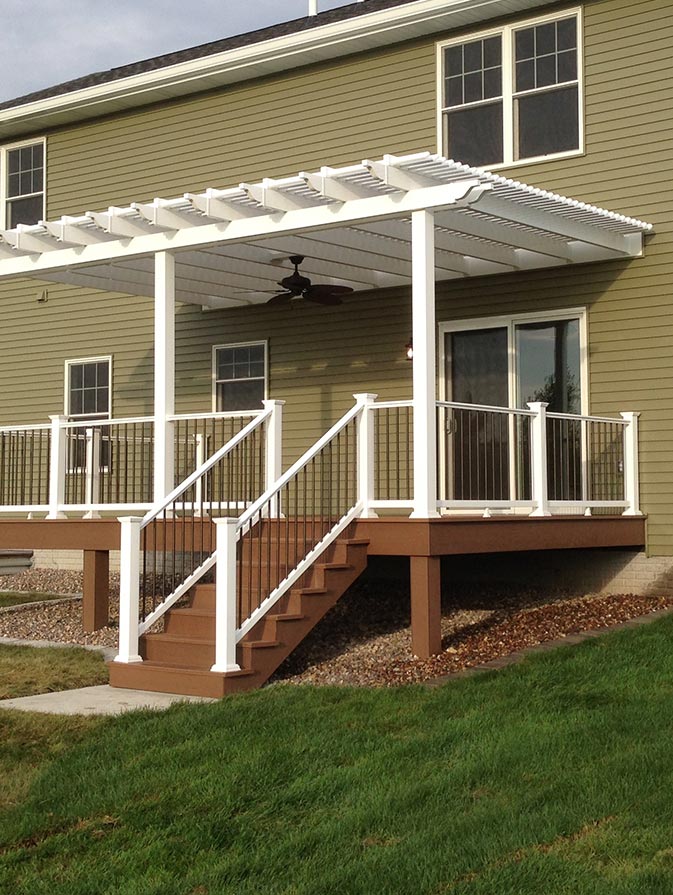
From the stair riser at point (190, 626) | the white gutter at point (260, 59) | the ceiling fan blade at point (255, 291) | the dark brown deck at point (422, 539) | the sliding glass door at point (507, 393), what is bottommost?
the stair riser at point (190, 626)

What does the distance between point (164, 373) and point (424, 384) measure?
295 centimetres

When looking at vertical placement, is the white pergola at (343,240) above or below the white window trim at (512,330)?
above

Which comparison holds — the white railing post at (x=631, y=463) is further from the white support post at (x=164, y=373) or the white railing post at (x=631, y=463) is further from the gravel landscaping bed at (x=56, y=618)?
the gravel landscaping bed at (x=56, y=618)

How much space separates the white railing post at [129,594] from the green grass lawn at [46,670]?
0.43 m

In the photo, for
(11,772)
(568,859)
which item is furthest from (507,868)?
(11,772)

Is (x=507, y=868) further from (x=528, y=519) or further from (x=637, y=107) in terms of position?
(x=637, y=107)

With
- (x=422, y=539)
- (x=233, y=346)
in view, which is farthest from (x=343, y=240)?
(x=233, y=346)

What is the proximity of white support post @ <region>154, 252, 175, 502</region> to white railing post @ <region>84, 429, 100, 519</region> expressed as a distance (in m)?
1.07

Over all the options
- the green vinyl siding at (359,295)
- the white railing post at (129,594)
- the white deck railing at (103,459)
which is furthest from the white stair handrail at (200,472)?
the green vinyl siding at (359,295)

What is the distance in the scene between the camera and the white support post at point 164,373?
11594 mm

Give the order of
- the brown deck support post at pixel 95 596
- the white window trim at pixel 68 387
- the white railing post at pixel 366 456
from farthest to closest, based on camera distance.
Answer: the white window trim at pixel 68 387, the brown deck support post at pixel 95 596, the white railing post at pixel 366 456

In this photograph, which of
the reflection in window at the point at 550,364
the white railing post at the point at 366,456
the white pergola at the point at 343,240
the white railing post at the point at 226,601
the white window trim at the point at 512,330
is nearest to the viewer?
the white railing post at the point at 226,601

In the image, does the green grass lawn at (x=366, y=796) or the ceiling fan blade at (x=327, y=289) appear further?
the ceiling fan blade at (x=327, y=289)

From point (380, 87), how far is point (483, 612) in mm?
6336
